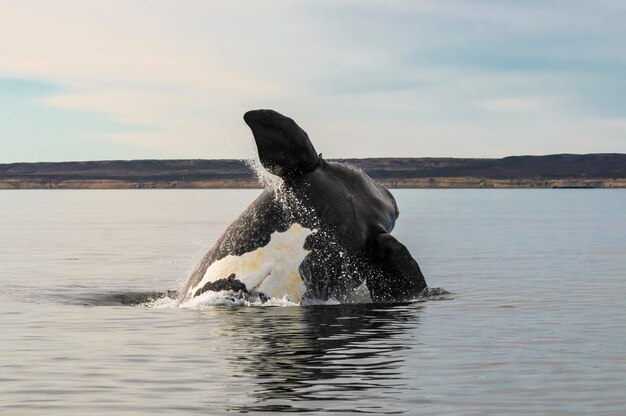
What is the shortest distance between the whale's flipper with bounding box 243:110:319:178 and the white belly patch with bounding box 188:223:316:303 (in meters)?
1.02

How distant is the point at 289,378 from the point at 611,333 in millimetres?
6809

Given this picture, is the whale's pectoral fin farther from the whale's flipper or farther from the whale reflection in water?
the whale's flipper

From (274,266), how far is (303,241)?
0.64 m

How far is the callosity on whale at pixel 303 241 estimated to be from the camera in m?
19.5

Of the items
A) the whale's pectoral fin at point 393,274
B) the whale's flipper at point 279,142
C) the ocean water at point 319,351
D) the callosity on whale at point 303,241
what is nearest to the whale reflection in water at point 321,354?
the ocean water at point 319,351

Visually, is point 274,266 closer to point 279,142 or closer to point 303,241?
point 303,241

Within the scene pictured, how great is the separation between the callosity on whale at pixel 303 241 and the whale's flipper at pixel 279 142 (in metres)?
0.02

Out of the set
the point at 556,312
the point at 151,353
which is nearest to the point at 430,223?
the point at 556,312

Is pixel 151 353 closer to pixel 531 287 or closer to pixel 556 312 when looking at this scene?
pixel 556 312

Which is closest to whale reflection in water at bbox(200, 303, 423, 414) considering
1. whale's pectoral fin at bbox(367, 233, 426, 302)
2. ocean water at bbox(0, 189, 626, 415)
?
ocean water at bbox(0, 189, 626, 415)

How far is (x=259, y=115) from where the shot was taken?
63.8 feet

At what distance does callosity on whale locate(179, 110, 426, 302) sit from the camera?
19.5m

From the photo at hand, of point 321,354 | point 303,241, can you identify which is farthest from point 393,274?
point 321,354

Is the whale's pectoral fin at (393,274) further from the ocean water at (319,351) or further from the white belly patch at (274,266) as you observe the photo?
the white belly patch at (274,266)
